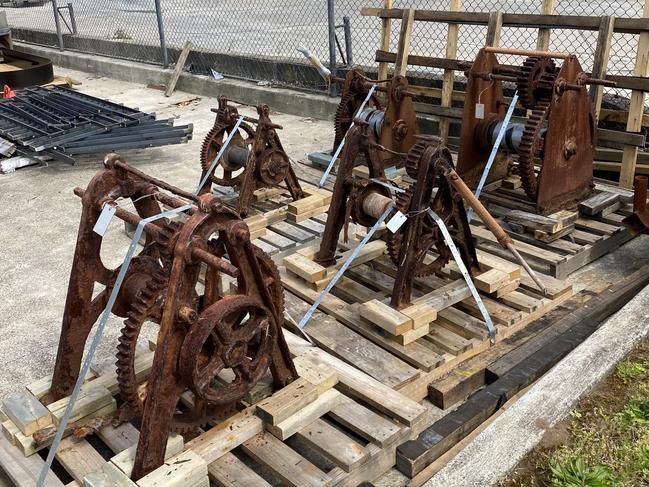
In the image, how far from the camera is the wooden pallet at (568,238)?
4965mm

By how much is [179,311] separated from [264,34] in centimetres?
1278

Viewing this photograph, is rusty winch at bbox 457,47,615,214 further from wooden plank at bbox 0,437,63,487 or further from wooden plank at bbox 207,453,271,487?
wooden plank at bbox 0,437,63,487

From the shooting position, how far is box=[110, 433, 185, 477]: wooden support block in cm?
282

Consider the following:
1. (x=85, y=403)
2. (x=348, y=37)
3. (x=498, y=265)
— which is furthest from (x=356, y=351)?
(x=348, y=37)

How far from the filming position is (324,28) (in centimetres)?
1520

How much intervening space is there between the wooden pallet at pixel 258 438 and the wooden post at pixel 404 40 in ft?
15.6

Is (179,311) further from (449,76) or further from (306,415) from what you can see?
(449,76)

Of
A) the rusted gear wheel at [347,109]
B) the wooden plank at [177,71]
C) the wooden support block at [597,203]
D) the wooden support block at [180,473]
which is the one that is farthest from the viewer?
the wooden plank at [177,71]

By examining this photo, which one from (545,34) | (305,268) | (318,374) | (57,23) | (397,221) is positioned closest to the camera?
(318,374)

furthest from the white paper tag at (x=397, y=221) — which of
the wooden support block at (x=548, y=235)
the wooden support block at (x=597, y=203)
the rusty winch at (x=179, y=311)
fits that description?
the wooden support block at (x=597, y=203)

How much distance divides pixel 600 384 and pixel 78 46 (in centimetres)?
1453

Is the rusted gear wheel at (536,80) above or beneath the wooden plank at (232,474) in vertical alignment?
above

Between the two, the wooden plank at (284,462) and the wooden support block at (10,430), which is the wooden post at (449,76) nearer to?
the wooden plank at (284,462)

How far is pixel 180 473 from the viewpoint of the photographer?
2766mm
